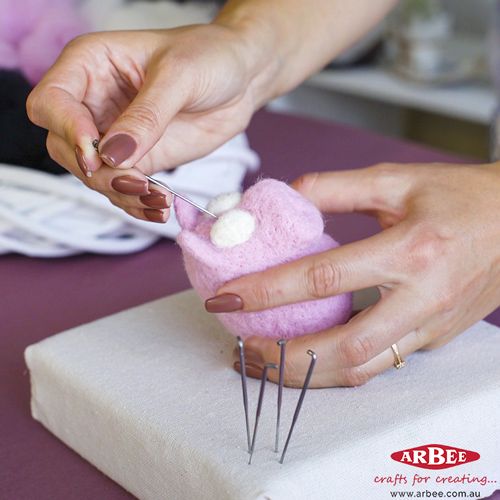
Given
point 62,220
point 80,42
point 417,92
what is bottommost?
point 417,92

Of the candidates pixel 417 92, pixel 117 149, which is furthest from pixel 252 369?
pixel 417 92

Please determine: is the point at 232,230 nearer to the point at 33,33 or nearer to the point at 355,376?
the point at 355,376

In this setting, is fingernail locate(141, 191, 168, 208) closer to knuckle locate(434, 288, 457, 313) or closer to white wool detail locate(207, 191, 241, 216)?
→ white wool detail locate(207, 191, 241, 216)

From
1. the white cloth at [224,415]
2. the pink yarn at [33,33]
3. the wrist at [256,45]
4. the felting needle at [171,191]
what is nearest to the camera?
the white cloth at [224,415]

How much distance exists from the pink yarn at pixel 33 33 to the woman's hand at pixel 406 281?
0.57 m

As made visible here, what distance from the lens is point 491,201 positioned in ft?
2.28

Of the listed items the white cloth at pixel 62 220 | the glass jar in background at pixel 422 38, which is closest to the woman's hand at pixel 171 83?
the white cloth at pixel 62 220

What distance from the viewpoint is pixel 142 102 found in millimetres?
676

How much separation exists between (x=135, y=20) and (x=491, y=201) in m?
0.70

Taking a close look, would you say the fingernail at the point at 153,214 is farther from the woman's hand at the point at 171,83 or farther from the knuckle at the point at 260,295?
the knuckle at the point at 260,295

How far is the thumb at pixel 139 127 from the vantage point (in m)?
0.63

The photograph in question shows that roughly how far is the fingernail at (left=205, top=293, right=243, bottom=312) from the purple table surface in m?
0.14

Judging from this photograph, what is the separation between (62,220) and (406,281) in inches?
17.0

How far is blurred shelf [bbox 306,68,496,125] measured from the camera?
187 centimetres
